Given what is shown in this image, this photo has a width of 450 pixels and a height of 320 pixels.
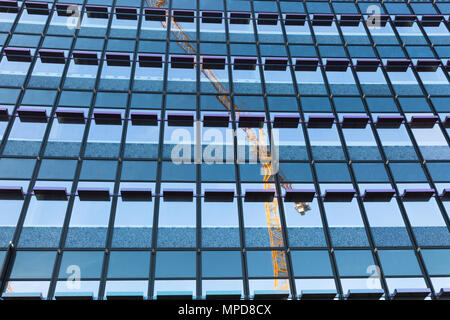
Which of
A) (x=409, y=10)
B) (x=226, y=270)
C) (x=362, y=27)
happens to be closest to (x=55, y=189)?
(x=226, y=270)

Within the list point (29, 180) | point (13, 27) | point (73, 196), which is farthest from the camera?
point (13, 27)

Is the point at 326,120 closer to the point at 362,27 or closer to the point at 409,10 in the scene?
the point at 362,27

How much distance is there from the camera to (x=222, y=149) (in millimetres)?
27609

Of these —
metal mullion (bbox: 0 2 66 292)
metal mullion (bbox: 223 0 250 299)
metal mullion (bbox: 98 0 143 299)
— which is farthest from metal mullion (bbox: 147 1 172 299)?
metal mullion (bbox: 0 2 66 292)

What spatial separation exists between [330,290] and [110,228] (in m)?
10.3

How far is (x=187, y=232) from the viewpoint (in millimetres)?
23453

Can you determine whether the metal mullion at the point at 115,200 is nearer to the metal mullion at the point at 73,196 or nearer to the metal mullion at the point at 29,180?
the metal mullion at the point at 73,196

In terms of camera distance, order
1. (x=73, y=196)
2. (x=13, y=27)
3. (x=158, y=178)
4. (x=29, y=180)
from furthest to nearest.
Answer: (x=13, y=27)
(x=158, y=178)
(x=29, y=180)
(x=73, y=196)

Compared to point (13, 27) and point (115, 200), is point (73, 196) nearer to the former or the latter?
point (115, 200)

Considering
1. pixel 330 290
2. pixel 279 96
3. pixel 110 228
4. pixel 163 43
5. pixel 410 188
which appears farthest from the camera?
pixel 163 43

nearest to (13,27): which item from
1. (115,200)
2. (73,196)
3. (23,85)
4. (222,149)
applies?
(23,85)

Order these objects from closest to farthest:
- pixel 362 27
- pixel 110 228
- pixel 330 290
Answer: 1. pixel 330 290
2. pixel 110 228
3. pixel 362 27

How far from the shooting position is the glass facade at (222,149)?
22297mm

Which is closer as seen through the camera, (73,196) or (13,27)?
(73,196)
